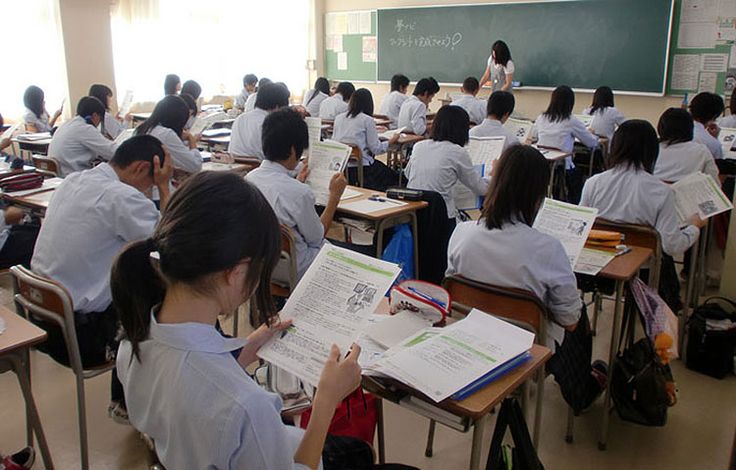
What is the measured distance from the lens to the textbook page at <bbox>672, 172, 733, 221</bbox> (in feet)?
9.58

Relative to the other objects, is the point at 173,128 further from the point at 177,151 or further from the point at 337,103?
the point at 337,103

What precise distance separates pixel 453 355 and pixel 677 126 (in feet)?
9.32

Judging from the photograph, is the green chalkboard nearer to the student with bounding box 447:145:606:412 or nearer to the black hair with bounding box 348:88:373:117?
the black hair with bounding box 348:88:373:117

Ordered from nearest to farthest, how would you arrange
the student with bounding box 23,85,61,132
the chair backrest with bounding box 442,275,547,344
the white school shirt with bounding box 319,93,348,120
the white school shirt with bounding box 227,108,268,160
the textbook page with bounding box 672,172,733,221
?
the chair backrest with bounding box 442,275,547,344, the textbook page with bounding box 672,172,733,221, the white school shirt with bounding box 227,108,268,160, the student with bounding box 23,85,61,132, the white school shirt with bounding box 319,93,348,120

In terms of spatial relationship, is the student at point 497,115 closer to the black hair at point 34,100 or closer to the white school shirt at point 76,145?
the white school shirt at point 76,145

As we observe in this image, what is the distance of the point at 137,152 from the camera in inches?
97.3

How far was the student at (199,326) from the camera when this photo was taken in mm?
982

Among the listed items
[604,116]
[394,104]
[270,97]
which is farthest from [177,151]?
[604,116]

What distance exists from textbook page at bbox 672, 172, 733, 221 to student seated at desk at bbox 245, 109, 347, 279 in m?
1.77

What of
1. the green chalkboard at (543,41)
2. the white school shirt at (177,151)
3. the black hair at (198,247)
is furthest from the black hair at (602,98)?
the black hair at (198,247)

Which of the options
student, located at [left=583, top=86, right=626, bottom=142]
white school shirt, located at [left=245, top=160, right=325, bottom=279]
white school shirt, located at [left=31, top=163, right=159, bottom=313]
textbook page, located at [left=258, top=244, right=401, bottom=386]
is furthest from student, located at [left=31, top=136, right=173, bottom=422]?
student, located at [left=583, top=86, right=626, bottom=142]

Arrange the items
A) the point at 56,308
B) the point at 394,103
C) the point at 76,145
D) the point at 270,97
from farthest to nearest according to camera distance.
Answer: the point at 394,103, the point at 270,97, the point at 76,145, the point at 56,308

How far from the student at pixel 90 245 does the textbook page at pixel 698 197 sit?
246 cm

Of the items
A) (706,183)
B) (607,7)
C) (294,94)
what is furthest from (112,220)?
(294,94)
